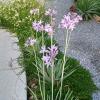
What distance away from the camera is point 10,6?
803 centimetres

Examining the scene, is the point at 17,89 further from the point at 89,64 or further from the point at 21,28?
the point at 21,28

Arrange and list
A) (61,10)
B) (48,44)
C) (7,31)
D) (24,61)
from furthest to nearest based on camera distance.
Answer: (61,10)
(7,31)
(48,44)
(24,61)

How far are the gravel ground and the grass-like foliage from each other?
0.57 ft

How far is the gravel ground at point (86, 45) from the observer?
5.70 metres

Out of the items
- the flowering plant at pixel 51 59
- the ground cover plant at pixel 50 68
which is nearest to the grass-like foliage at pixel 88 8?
the ground cover plant at pixel 50 68

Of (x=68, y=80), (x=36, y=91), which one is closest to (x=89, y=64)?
(x=68, y=80)

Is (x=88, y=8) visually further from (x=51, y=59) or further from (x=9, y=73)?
(x=51, y=59)

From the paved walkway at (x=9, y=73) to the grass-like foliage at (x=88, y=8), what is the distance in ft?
5.57

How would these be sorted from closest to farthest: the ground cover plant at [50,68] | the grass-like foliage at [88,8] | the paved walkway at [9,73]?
the ground cover plant at [50,68], the paved walkway at [9,73], the grass-like foliage at [88,8]

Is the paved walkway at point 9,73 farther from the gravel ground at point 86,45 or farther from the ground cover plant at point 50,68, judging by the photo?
the gravel ground at point 86,45

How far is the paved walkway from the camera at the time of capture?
4.89 meters

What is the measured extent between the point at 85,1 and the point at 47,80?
3.09m

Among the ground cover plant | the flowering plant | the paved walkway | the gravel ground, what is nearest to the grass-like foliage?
the gravel ground

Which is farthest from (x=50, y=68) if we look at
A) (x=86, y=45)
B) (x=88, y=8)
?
(x=88, y=8)
